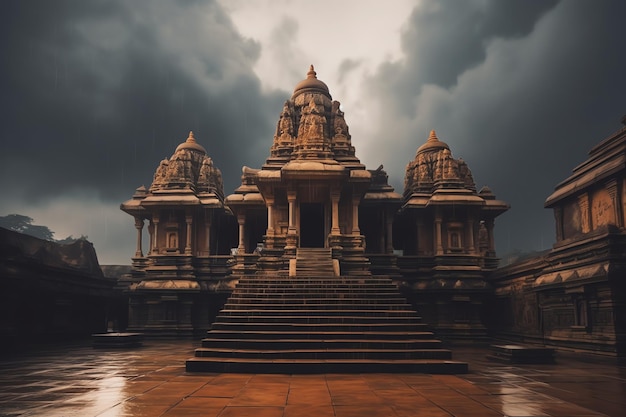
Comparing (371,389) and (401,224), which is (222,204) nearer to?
(401,224)

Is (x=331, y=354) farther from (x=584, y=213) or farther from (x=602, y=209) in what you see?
(x=584, y=213)

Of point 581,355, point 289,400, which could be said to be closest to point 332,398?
point 289,400

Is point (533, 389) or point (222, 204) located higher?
point (222, 204)

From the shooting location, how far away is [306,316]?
13961 millimetres

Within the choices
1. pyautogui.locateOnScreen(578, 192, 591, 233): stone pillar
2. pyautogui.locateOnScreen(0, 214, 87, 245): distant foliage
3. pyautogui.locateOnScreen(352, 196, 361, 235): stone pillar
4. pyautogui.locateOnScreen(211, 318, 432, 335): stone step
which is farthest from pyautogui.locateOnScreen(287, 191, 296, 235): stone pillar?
pyautogui.locateOnScreen(0, 214, 87, 245): distant foliage

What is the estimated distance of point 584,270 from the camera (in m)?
16.4

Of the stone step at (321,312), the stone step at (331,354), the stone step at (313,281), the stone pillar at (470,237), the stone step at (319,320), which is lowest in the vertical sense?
the stone step at (331,354)

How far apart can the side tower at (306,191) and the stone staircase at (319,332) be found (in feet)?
14.7

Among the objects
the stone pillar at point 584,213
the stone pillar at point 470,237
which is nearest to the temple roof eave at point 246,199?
the stone pillar at point 470,237

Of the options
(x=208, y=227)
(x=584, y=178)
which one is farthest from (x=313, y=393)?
(x=208, y=227)

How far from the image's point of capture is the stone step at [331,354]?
11844mm

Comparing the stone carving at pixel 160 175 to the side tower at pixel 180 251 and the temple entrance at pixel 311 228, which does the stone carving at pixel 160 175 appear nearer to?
the side tower at pixel 180 251

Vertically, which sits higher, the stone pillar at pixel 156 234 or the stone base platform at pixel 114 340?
the stone pillar at pixel 156 234

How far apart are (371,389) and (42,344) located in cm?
1852
